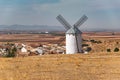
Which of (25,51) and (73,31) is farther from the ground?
(73,31)

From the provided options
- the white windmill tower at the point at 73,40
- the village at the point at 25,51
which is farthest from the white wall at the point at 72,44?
the village at the point at 25,51

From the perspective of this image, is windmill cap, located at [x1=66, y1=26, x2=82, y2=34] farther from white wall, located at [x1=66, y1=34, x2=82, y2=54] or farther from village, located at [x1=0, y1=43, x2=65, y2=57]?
village, located at [x1=0, y1=43, x2=65, y2=57]

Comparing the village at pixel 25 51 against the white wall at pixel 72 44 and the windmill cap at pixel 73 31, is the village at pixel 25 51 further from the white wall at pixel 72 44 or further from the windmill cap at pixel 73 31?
the windmill cap at pixel 73 31

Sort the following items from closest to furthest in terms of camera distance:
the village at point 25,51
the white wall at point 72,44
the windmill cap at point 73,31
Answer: the white wall at point 72,44, the windmill cap at point 73,31, the village at point 25,51

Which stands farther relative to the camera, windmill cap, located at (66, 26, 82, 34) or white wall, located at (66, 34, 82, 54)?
windmill cap, located at (66, 26, 82, 34)

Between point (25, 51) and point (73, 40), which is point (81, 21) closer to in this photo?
point (73, 40)

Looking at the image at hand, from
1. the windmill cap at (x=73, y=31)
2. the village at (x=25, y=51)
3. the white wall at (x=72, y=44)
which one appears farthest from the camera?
the village at (x=25, y=51)

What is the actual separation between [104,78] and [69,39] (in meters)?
31.6

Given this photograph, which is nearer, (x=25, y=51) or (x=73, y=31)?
(x=73, y=31)

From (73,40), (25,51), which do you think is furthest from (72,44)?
(25,51)

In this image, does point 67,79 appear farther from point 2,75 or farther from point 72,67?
point 72,67

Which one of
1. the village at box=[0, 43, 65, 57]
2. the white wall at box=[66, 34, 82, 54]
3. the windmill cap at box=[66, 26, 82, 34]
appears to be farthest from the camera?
the village at box=[0, 43, 65, 57]

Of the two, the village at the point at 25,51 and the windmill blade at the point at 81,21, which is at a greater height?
the windmill blade at the point at 81,21

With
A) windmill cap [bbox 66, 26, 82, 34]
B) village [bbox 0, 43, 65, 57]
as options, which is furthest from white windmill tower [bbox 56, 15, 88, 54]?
village [bbox 0, 43, 65, 57]
